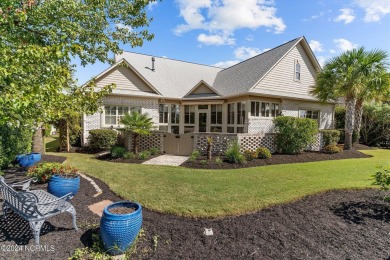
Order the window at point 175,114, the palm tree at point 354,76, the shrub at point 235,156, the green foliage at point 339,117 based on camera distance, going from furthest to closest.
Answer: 1. the green foliage at point 339,117
2. the window at point 175,114
3. the palm tree at point 354,76
4. the shrub at point 235,156

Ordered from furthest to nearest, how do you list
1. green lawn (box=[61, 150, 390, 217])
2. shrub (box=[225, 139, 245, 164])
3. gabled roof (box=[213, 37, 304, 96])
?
gabled roof (box=[213, 37, 304, 96])
shrub (box=[225, 139, 245, 164])
green lawn (box=[61, 150, 390, 217])

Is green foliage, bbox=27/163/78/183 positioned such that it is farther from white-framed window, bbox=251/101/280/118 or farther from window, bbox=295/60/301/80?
window, bbox=295/60/301/80

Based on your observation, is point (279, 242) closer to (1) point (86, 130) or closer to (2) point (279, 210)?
(2) point (279, 210)

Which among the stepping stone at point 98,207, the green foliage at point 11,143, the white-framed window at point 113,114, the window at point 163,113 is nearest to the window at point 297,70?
the window at point 163,113

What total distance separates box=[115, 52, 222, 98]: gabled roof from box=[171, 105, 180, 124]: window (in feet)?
3.35

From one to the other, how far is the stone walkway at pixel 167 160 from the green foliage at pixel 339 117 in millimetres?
16309

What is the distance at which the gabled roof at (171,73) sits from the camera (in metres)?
18.3

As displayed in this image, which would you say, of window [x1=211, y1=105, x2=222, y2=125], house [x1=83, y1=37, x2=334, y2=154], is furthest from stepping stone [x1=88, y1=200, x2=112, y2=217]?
window [x1=211, y1=105, x2=222, y2=125]

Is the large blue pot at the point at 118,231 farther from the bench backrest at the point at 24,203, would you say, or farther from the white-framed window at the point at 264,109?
the white-framed window at the point at 264,109

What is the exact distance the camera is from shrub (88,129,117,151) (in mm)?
13766

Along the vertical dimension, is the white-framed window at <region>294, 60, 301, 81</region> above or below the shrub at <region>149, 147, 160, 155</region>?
above

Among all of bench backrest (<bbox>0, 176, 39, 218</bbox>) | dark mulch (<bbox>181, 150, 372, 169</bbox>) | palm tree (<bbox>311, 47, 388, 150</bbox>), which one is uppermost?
palm tree (<bbox>311, 47, 388, 150</bbox>)

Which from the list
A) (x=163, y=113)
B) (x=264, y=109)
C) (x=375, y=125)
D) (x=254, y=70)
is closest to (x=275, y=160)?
Answer: (x=264, y=109)

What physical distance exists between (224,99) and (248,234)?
1292cm
